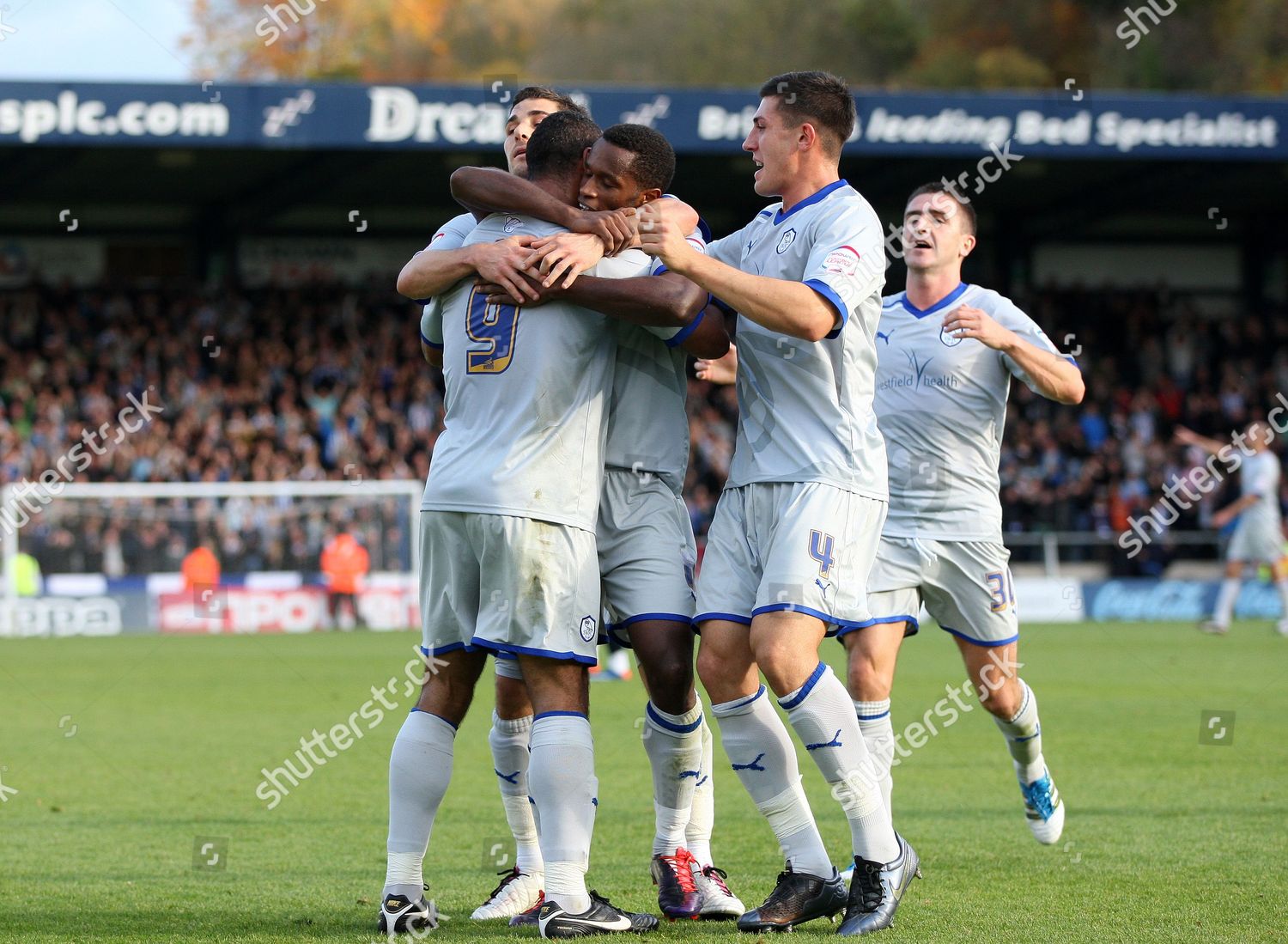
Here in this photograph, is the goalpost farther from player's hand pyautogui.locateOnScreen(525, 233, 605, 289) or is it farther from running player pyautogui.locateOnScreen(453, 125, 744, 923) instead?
player's hand pyautogui.locateOnScreen(525, 233, 605, 289)

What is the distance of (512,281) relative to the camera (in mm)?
4602

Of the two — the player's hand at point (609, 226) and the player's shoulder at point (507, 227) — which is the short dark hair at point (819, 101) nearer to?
the player's hand at point (609, 226)

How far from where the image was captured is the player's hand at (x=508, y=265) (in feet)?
15.1

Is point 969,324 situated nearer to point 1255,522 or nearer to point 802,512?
point 802,512

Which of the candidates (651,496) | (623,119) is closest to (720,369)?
(651,496)

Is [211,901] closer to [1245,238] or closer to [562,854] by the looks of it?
[562,854]

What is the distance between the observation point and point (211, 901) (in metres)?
5.30

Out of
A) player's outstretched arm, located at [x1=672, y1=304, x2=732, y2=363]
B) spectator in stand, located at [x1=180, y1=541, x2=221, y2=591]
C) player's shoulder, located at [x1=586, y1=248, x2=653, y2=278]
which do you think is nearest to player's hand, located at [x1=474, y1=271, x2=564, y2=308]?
player's shoulder, located at [x1=586, y1=248, x2=653, y2=278]

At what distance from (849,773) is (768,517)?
0.82 metres

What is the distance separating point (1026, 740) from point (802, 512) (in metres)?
2.29

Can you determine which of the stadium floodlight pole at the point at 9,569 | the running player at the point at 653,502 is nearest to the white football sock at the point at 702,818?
the running player at the point at 653,502

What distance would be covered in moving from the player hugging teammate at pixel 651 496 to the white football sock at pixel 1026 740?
1568 mm

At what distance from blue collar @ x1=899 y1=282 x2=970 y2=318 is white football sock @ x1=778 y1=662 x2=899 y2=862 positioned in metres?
2.37

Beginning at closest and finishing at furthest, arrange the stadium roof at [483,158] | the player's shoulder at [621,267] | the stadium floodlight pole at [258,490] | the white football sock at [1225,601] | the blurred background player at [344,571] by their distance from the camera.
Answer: the player's shoulder at [621,267] < the white football sock at [1225,601] < the stadium floodlight pole at [258,490] < the blurred background player at [344,571] < the stadium roof at [483,158]
